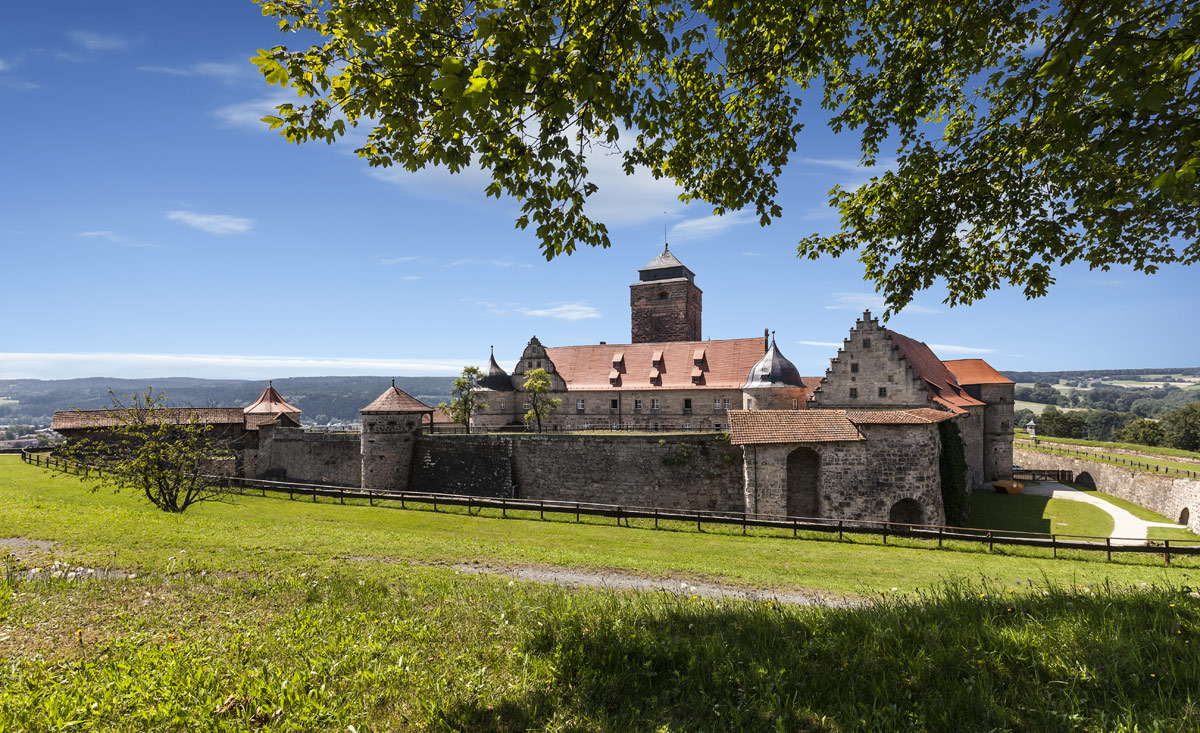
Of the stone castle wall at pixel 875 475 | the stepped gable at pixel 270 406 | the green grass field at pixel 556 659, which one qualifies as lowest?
the stone castle wall at pixel 875 475

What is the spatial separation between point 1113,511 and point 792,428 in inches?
872

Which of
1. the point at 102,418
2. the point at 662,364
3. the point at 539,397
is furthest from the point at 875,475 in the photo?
the point at 102,418

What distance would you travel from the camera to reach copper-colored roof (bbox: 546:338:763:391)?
4006 cm

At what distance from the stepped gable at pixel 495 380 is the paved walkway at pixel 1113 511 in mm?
35906

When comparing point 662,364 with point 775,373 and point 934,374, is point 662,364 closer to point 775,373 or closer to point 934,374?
point 775,373

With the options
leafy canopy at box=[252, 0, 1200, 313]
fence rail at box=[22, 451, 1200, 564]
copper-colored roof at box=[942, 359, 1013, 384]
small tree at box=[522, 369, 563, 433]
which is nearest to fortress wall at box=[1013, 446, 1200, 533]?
fence rail at box=[22, 451, 1200, 564]

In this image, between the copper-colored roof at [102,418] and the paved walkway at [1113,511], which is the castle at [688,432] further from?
the paved walkway at [1113,511]

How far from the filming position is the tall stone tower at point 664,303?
49.8 meters

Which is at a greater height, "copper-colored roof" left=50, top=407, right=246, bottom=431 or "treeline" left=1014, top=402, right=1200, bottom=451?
"copper-colored roof" left=50, top=407, right=246, bottom=431

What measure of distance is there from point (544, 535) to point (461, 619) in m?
15.0

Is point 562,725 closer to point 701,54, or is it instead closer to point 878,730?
point 878,730

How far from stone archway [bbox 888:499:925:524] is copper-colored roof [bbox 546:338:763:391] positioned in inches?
645

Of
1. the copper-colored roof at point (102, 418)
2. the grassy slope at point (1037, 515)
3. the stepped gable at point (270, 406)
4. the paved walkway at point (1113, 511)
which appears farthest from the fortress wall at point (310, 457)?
the paved walkway at point (1113, 511)

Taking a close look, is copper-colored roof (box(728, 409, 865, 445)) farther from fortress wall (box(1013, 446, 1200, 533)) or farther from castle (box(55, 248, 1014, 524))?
fortress wall (box(1013, 446, 1200, 533))
